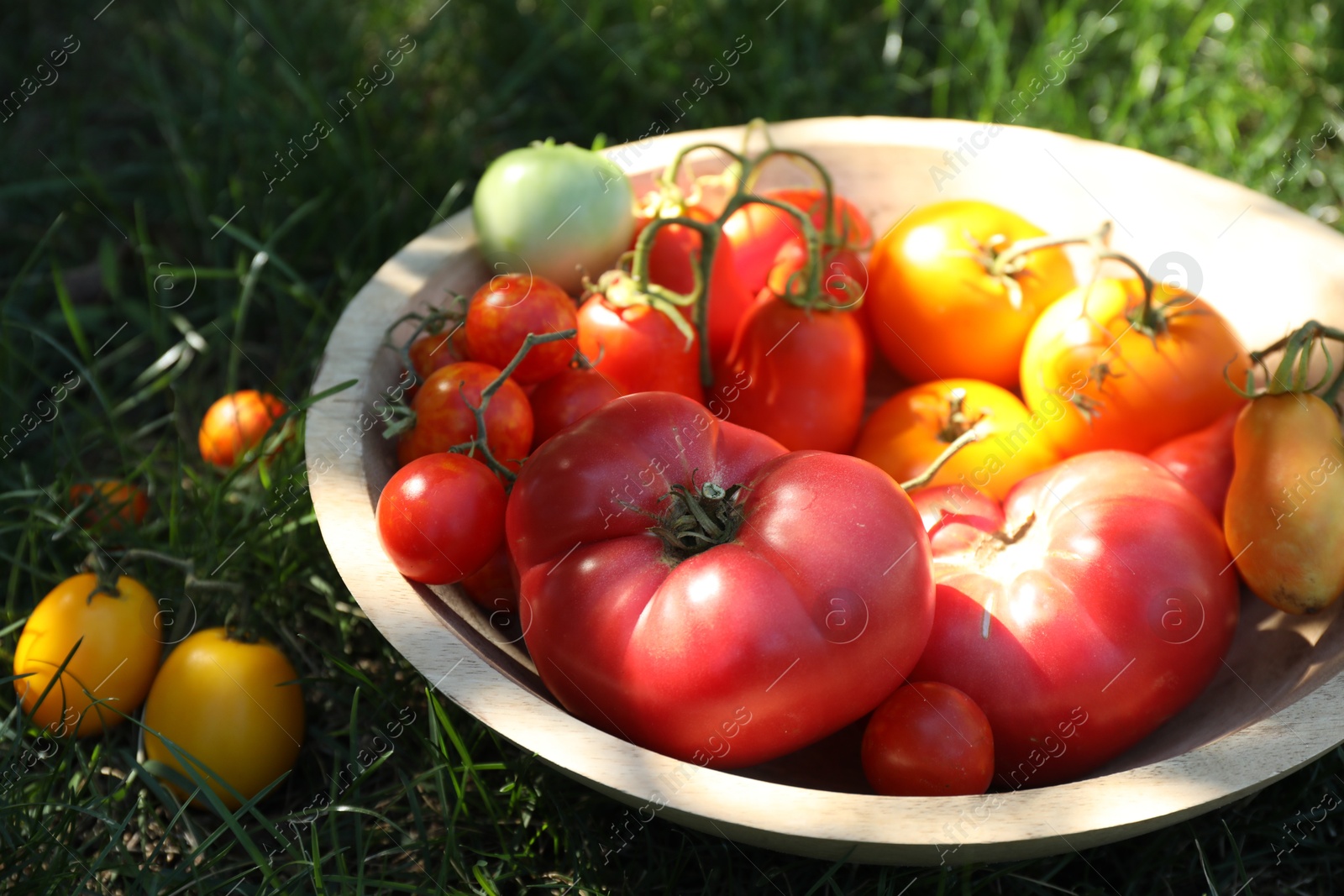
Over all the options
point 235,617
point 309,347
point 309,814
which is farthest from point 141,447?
point 309,814

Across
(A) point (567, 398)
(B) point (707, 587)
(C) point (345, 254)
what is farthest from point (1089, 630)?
(C) point (345, 254)

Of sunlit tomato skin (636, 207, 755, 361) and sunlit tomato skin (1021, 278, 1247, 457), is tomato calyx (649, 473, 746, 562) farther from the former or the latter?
sunlit tomato skin (1021, 278, 1247, 457)

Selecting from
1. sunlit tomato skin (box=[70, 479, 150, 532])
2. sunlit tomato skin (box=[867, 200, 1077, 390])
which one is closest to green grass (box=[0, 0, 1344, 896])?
sunlit tomato skin (box=[70, 479, 150, 532])

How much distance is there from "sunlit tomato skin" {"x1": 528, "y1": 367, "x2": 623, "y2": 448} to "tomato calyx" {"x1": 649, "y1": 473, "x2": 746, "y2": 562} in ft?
1.00

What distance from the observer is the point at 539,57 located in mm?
2908

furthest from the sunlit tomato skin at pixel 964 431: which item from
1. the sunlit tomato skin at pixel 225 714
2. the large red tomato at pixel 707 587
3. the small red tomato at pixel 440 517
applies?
the sunlit tomato skin at pixel 225 714

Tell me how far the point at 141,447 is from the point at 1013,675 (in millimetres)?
1818

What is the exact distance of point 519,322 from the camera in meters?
1.63

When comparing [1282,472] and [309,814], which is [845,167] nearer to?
[1282,472]

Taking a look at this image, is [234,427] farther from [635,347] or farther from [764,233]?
[764,233]

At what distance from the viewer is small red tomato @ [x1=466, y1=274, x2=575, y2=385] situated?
5.35 feet

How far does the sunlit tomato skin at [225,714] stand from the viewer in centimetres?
161

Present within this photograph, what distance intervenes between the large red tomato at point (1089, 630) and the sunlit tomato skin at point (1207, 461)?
0.39ft

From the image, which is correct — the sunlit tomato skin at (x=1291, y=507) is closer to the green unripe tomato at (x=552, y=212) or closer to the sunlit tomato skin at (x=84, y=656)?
the green unripe tomato at (x=552, y=212)
